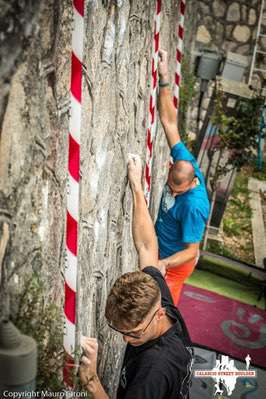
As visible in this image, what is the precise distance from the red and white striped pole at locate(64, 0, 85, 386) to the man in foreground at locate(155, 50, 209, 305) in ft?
5.09

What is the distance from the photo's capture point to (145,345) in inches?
99.3

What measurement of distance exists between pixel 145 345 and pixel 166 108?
2480 mm

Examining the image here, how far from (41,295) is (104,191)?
104 centimetres

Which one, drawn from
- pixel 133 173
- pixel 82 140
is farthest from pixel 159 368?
pixel 133 173

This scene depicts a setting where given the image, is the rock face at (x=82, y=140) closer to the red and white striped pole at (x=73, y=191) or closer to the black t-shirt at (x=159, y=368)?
the red and white striped pole at (x=73, y=191)

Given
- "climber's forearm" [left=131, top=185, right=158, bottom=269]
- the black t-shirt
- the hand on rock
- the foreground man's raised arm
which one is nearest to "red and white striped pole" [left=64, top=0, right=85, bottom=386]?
the foreground man's raised arm

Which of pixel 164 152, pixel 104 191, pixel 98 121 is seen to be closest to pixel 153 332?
pixel 104 191

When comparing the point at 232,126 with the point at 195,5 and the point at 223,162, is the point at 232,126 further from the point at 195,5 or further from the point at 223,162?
the point at 195,5

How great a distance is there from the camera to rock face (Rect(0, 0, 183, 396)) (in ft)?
5.43

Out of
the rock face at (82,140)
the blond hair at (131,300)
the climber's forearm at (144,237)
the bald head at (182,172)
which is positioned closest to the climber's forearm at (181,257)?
the rock face at (82,140)

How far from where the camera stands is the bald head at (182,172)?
414 centimetres

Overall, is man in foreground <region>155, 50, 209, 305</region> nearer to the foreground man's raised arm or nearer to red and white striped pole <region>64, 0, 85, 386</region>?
the foreground man's raised arm

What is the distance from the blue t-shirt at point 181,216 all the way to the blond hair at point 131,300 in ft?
6.12

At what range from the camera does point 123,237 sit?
12.2 feet
